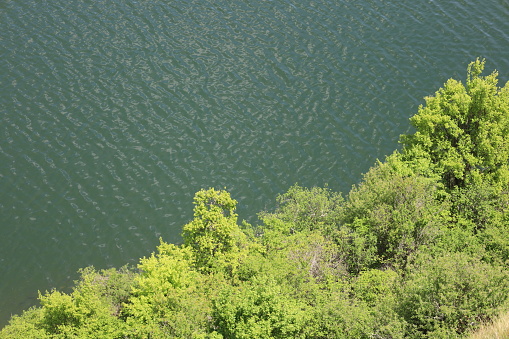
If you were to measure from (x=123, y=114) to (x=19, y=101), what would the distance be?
9.72 meters

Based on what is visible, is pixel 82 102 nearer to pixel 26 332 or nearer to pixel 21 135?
pixel 21 135

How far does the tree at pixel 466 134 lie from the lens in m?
41.5

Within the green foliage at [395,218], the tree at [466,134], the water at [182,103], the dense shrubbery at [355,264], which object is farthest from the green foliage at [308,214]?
the water at [182,103]

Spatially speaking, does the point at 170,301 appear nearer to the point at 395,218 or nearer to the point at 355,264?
the point at 355,264

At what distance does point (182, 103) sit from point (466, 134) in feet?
84.6

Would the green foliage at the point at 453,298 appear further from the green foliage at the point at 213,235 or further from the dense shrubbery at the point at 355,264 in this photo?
the green foliage at the point at 213,235

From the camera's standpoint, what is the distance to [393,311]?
29.5 metres

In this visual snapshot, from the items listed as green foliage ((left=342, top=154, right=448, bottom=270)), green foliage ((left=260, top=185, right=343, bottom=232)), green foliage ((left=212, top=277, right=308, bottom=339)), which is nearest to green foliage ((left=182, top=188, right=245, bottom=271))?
green foliage ((left=212, top=277, right=308, bottom=339))

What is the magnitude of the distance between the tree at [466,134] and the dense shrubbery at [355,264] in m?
0.09

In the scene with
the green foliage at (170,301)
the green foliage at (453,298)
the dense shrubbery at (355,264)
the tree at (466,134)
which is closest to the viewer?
the green foliage at (453,298)

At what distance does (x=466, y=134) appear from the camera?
42438 millimetres

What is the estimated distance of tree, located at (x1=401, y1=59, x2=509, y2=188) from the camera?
136 ft

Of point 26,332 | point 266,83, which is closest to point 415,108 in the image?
point 266,83

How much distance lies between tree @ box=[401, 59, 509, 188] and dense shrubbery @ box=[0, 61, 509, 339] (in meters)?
0.09
